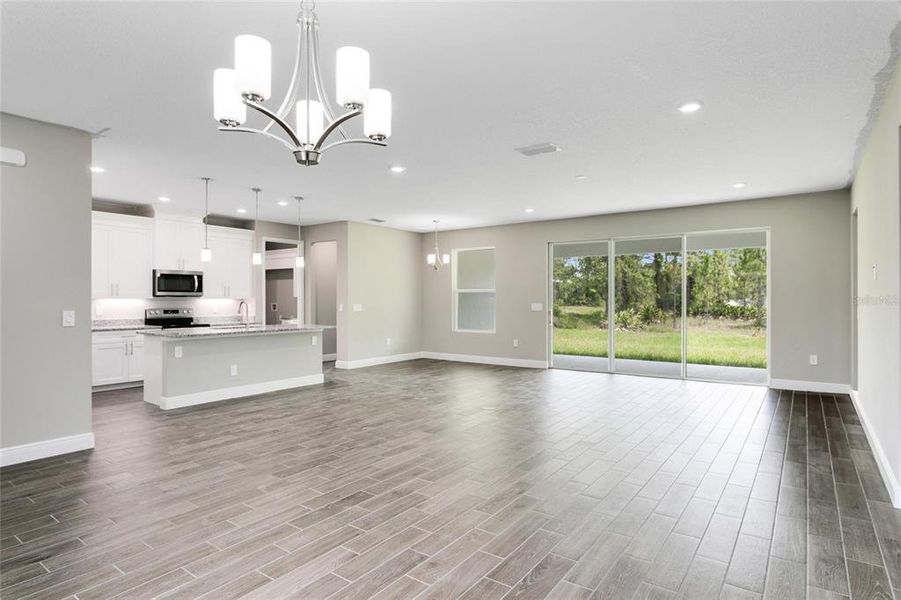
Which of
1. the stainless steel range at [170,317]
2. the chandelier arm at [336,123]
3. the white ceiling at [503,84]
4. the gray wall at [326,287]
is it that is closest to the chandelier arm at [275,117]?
the chandelier arm at [336,123]

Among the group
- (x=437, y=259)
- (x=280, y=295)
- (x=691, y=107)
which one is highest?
(x=691, y=107)

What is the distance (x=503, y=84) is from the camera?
125 inches

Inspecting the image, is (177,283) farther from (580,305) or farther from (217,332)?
(580,305)

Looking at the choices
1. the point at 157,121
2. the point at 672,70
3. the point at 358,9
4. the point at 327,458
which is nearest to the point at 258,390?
the point at 327,458

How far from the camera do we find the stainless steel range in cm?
754

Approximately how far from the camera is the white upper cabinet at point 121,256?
684cm

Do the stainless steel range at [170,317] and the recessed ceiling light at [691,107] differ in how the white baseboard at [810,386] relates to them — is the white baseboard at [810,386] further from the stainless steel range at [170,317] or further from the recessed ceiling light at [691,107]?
the stainless steel range at [170,317]

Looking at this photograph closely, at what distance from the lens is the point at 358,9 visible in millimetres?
2336

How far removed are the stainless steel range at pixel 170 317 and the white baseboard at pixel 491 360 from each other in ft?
14.8

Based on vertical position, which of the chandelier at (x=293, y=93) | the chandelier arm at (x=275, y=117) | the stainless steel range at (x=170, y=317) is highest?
the chandelier at (x=293, y=93)

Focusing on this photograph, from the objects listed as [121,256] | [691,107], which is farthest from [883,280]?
[121,256]

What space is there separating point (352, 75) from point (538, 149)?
286cm

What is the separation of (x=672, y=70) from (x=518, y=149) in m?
1.76

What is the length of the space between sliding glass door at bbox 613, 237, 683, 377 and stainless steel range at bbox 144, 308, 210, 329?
7077mm
